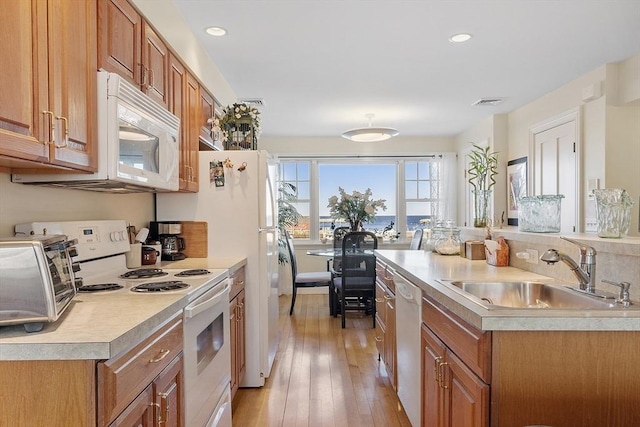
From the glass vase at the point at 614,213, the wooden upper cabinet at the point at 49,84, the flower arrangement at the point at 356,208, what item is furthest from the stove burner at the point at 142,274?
the flower arrangement at the point at 356,208

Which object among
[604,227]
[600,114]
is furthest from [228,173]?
[600,114]

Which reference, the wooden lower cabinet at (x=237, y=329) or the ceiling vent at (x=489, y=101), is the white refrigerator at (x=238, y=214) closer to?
the wooden lower cabinet at (x=237, y=329)

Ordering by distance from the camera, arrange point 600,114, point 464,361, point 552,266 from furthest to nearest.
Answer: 1. point 600,114
2. point 552,266
3. point 464,361

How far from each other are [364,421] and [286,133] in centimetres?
458

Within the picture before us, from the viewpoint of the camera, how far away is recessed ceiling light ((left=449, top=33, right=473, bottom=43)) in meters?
2.92

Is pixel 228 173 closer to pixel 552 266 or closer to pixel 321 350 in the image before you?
pixel 321 350

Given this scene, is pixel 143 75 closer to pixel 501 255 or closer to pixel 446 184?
pixel 501 255

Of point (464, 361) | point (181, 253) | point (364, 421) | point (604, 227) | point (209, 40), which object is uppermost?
point (209, 40)

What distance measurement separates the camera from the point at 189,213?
2930 millimetres

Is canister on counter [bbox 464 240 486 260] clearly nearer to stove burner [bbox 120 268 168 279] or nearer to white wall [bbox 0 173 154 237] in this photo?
stove burner [bbox 120 268 168 279]

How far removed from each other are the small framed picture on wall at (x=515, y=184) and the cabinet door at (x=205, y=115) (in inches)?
137

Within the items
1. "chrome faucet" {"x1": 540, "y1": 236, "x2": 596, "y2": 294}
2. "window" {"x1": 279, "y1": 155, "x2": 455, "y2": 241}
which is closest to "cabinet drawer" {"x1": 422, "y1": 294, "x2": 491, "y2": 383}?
"chrome faucet" {"x1": 540, "y1": 236, "x2": 596, "y2": 294}

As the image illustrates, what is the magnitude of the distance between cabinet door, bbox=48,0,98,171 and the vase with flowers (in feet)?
5.19

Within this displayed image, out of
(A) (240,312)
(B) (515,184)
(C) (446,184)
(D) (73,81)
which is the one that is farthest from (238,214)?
(C) (446,184)
